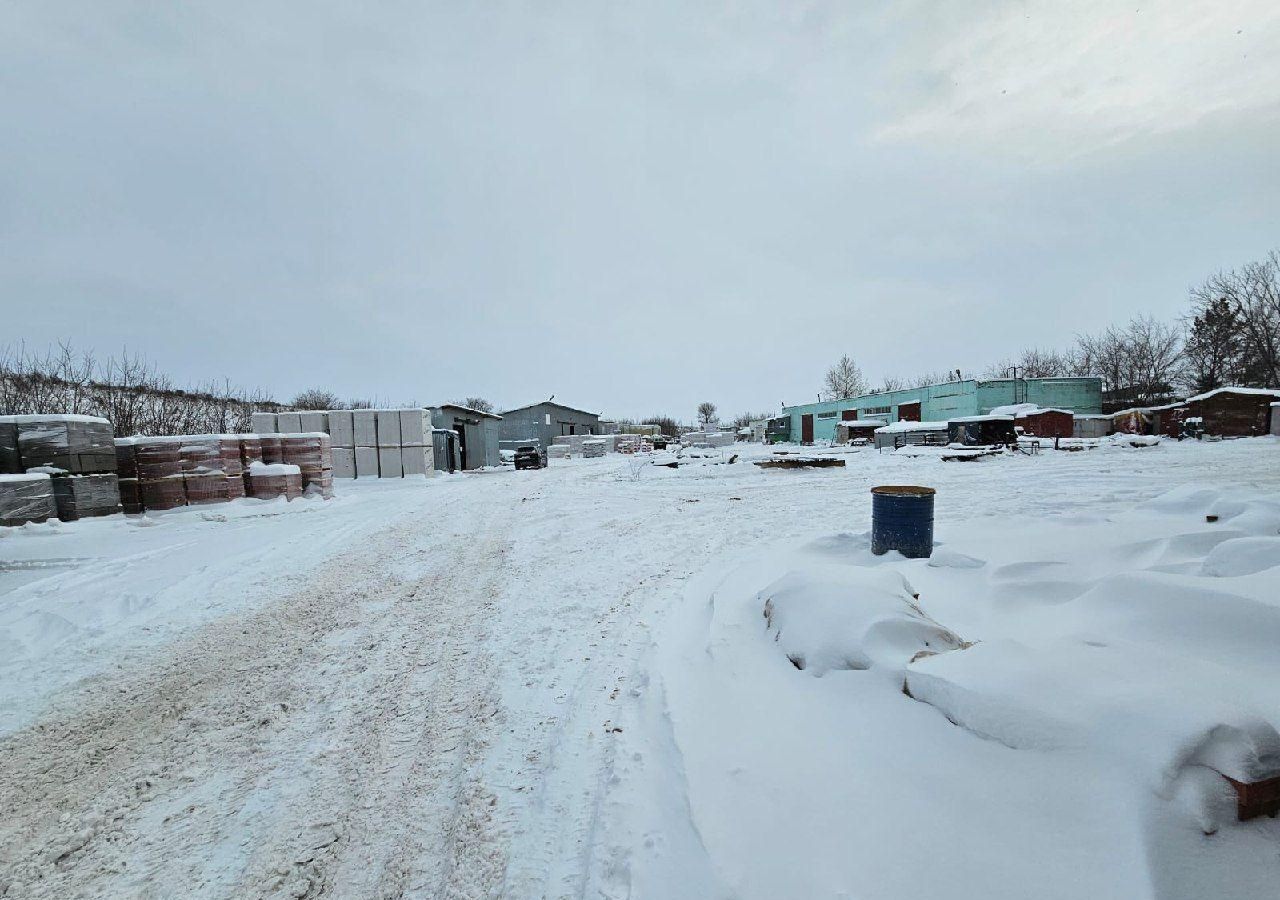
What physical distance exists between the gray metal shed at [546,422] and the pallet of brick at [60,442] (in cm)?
2968

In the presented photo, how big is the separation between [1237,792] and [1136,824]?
378 mm

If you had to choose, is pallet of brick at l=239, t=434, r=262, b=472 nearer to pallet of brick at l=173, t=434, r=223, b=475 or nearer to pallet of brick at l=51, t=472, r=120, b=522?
pallet of brick at l=173, t=434, r=223, b=475

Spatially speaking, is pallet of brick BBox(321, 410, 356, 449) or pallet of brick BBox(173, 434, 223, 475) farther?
pallet of brick BBox(321, 410, 356, 449)

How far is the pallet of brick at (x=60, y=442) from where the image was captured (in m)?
8.62

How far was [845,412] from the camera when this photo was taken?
53719mm

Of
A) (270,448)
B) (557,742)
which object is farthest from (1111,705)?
(270,448)

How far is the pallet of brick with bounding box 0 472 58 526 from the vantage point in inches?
304

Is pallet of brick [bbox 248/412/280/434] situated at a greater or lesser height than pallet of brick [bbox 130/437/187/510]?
greater

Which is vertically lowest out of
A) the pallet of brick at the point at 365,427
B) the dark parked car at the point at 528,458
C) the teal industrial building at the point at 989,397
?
the dark parked car at the point at 528,458

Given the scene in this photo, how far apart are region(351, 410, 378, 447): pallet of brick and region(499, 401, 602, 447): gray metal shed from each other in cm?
1972

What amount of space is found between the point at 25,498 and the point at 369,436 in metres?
11.2

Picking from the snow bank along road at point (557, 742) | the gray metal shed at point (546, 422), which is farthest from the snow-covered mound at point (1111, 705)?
the gray metal shed at point (546, 422)

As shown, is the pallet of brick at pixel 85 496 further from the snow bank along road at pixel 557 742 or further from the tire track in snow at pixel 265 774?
the tire track in snow at pixel 265 774

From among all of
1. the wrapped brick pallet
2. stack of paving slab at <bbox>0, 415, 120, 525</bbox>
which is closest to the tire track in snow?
stack of paving slab at <bbox>0, 415, 120, 525</bbox>
